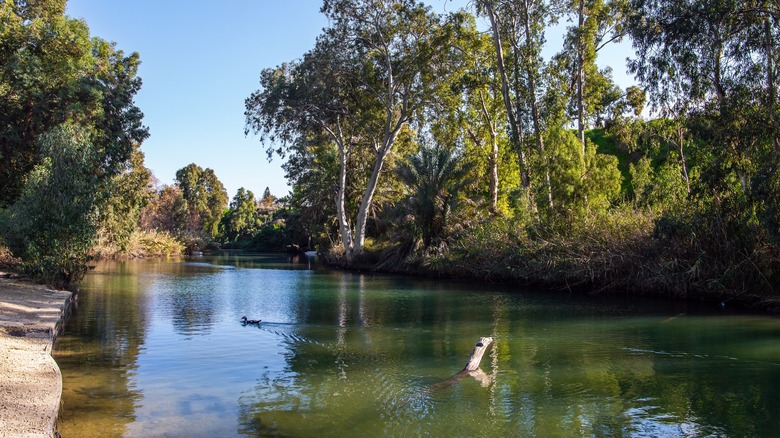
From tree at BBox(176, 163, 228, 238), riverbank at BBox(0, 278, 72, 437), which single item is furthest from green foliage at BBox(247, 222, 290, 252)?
riverbank at BBox(0, 278, 72, 437)

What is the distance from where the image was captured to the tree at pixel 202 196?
83688 millimetres

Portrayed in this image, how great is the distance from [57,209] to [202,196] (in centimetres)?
7068

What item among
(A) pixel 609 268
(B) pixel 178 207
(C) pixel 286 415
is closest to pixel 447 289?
(A) pixel 609 268

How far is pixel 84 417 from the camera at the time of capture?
6625 mm

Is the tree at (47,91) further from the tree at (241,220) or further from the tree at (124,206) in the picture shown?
the tree at (241,220)

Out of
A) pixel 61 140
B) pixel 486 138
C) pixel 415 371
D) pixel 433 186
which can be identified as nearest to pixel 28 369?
pixel 415 371

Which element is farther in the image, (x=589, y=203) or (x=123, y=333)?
(x=589, y=203)

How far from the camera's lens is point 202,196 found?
84688 mm

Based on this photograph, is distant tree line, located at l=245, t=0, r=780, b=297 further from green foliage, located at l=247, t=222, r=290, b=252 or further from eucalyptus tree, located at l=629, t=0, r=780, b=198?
green foliage, located at l=247, t=222, r=290, b=252

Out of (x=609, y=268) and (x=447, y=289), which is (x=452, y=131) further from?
(x=609, y=268)

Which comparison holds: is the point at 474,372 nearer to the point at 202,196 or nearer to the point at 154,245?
the point at 154,245

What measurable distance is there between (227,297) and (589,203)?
14792 millimetres

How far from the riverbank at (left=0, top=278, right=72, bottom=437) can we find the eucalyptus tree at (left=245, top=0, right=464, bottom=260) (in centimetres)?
2309

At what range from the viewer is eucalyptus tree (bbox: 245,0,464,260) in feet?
107
